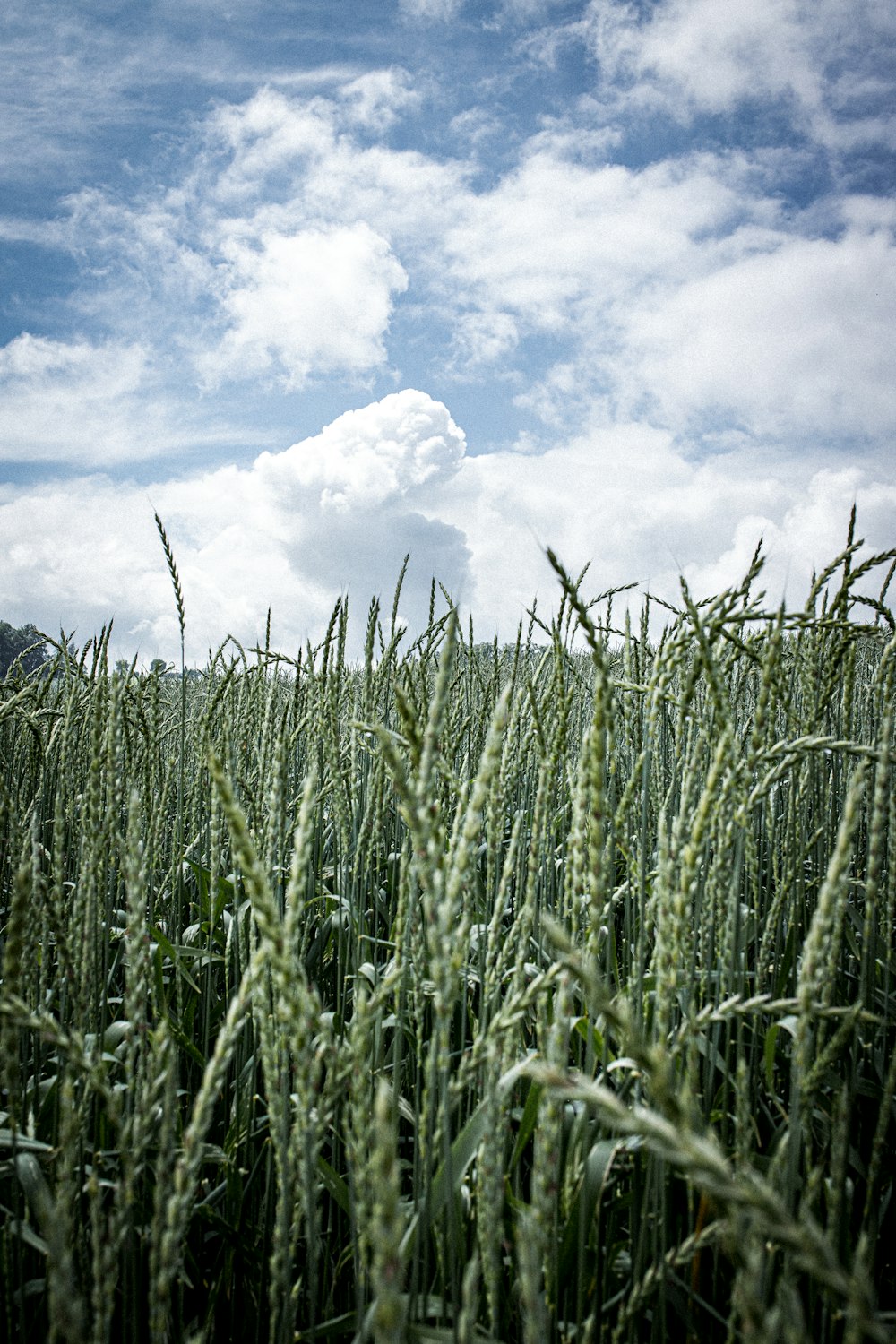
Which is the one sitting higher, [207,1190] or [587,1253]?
[587,1253]

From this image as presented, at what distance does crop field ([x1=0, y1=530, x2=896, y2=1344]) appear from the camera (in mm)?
794

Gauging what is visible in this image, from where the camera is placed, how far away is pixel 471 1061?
0.87 meters

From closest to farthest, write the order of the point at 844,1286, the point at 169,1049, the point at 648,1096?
the point at 844,1286
the point at 169,1049
the point at 648,1096

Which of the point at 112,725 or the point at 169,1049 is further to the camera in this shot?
the point at 112,725

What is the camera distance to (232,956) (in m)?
2.22

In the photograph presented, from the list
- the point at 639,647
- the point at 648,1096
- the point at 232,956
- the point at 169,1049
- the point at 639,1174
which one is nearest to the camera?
the point at 169,1049

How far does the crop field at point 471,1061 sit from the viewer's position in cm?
79

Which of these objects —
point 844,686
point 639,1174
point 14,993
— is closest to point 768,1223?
point 14,993

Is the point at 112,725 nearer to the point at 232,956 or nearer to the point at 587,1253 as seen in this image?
the point at 232,956

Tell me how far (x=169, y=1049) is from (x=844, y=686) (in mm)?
1810

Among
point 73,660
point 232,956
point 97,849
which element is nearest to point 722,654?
point 97,849

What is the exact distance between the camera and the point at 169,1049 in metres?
0.96

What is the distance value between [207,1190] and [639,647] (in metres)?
2.12

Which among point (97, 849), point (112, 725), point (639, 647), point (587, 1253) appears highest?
point (639, 647)
